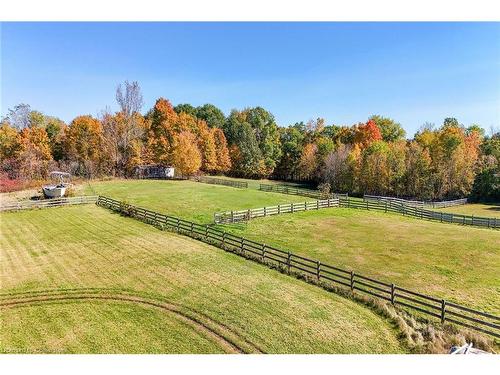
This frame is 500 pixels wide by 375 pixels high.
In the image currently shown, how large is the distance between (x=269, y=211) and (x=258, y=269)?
1407 cm

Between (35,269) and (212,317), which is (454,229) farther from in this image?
(35,269)

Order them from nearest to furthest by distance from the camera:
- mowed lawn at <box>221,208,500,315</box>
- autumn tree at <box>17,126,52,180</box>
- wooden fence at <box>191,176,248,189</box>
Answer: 1. mowed lawn at <box>221,208,500,315</box>
2. autumn tree at <box>17,126,52,180</box>
3. wooden fence at <box>191,176,248,189</box>

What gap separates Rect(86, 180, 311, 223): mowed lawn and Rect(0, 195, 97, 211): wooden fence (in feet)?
11.5

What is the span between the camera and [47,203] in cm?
3372

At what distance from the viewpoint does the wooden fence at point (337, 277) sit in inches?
484

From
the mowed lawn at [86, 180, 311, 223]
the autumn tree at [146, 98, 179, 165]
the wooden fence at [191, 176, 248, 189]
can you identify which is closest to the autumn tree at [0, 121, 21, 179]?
the mowed lawn at [86, 180, 311, 223]

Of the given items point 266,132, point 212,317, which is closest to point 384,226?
point 212,317

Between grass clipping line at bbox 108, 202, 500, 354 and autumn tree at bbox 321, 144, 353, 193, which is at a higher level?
autumn tree at bbox 321, 144, 353, 193

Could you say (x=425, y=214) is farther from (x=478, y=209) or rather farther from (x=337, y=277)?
(x=337, y=277)

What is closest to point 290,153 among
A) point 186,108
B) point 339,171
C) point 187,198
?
point 339,171

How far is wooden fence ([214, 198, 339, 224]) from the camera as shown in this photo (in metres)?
28.8

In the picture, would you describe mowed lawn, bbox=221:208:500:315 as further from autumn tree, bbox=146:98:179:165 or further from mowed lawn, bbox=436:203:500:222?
autumn tree, bbox=146:98:179:165

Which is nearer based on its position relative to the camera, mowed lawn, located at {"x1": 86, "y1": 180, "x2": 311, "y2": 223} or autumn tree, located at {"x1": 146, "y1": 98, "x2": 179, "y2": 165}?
mowed lawn, located at {"x1": 86, "y1": 180, "x2": 311, "y2": 223}

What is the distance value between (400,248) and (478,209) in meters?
31.5
